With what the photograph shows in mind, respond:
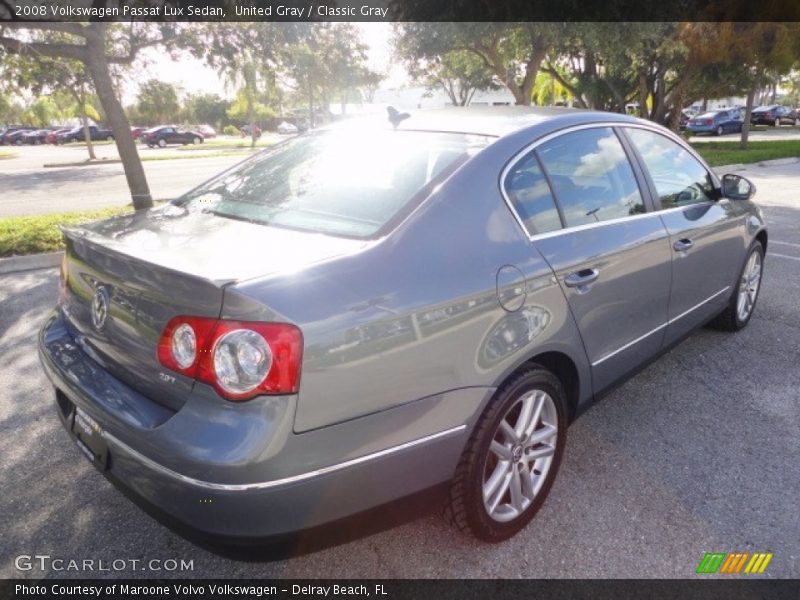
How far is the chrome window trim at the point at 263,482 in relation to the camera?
5.47 feet

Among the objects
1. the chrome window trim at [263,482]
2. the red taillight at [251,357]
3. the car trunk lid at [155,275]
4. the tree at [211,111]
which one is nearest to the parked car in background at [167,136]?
the tree at [211,111]

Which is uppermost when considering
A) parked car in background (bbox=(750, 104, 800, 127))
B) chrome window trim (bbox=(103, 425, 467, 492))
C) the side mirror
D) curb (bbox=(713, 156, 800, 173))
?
the side mirror

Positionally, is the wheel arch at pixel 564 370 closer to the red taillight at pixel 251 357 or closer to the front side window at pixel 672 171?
the red taillight at pixel 251 357

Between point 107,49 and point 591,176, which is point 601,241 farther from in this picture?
point 107,49

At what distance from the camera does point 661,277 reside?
3.10 metres

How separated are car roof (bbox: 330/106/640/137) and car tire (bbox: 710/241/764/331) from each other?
1.70m

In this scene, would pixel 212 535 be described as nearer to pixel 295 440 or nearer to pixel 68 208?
pixel 295 440

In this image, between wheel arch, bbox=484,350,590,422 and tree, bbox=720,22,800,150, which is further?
tree, bbox=720,22,800,150

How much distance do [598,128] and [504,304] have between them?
4.41 feet

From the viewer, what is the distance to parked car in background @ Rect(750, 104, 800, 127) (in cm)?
4566

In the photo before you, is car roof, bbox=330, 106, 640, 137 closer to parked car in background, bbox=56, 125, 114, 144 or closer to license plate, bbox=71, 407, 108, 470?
license plate, bbox=71, 407, 108, 470

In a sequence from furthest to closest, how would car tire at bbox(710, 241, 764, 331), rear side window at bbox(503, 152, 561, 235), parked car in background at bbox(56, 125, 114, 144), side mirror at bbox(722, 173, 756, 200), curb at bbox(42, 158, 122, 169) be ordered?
parked car in background at bbox(56, 125, 114, 144)
curb at bbox(42, 158, 122, 169)
car tire at bbox(710, 241, 764, 331)
side mirror at bbox(722, 173, 756, 200)
rear side window at bbox(503, 152, 561, 235)

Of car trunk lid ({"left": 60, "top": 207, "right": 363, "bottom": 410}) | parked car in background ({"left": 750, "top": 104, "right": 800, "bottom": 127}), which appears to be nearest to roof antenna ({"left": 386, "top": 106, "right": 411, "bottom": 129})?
car trunk lid ({"left": 60, "top": 207, "right": 363, "bottom": 410})

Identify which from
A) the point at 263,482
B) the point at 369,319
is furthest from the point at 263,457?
the point at 369,319
